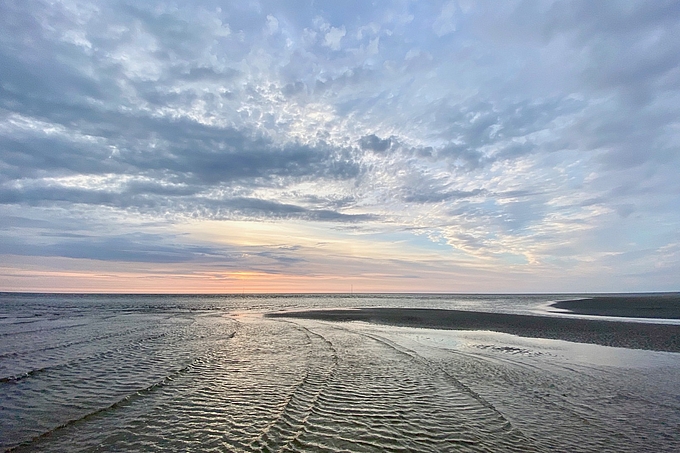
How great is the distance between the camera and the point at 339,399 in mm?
14516

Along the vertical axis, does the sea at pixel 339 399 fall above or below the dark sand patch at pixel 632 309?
below

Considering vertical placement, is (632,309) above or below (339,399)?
above

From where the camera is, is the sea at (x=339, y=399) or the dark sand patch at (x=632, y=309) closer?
the sea at (x=339, y=399)

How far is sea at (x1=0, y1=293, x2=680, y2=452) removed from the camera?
10.6 meters

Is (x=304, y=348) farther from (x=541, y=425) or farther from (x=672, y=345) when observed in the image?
(x=672, y=345)

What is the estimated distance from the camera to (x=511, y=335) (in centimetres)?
3462

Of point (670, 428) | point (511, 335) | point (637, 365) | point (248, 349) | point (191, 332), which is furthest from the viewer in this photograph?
point (191, 332)

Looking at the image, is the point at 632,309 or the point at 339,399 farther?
the point at 632,309

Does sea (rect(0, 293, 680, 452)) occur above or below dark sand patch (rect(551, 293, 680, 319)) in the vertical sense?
below

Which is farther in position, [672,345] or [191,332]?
[191,332]

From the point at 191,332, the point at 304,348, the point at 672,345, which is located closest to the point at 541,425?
the point at 304,348

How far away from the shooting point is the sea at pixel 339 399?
418 inches

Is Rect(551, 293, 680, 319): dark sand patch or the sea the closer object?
the sea

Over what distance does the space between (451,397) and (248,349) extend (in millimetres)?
16295
